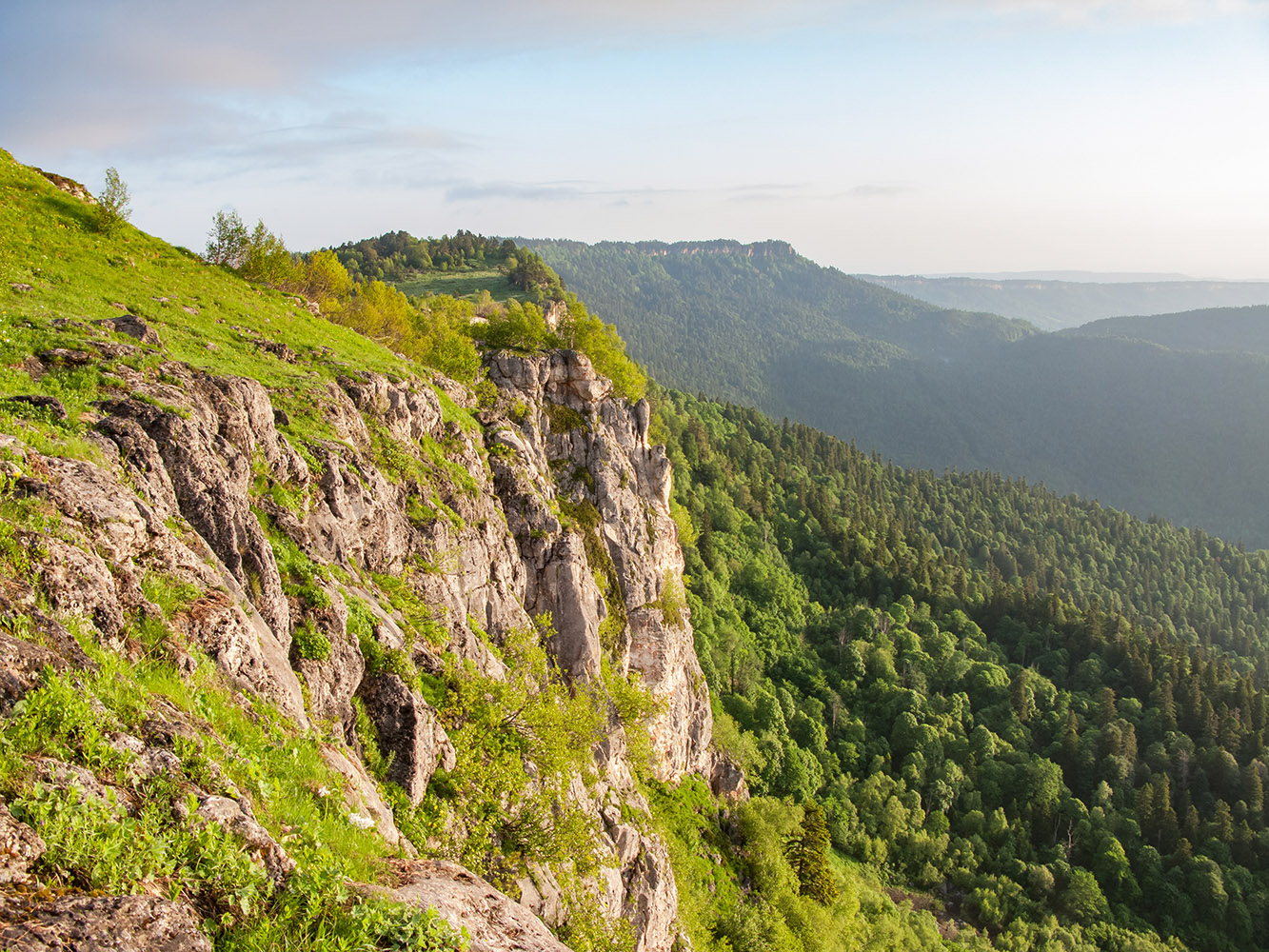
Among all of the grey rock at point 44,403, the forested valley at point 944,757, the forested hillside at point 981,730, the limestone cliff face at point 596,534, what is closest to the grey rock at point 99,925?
the grey rock at point 44,403

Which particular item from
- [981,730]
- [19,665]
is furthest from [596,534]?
[981,730]

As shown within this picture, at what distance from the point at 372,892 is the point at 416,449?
2446 cm

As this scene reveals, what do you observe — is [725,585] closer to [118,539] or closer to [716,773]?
[716,773]

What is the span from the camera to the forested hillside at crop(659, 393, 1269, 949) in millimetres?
85562

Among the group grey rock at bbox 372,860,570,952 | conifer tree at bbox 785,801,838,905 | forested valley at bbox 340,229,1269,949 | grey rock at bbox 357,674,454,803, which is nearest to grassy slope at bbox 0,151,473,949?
grey rock at bbox 372,860,570,952

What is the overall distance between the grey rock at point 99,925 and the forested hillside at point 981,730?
71.7m

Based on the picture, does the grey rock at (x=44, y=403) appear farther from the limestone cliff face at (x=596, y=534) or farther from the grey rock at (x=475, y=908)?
the limestone cliff face at (x=596, y=534)

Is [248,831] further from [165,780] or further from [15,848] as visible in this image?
[15,848]

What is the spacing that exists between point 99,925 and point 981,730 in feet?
392

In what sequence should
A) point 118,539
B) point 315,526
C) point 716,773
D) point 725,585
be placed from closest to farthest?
point 118,539, point 315,526, point 716,773, point 725,585

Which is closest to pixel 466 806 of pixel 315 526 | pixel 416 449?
pixel 315 526

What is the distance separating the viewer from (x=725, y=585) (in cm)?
10825

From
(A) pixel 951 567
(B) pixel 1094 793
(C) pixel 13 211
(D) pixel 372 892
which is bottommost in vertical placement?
(B) pixel 1094 793

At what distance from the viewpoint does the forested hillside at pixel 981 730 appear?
281 ft
